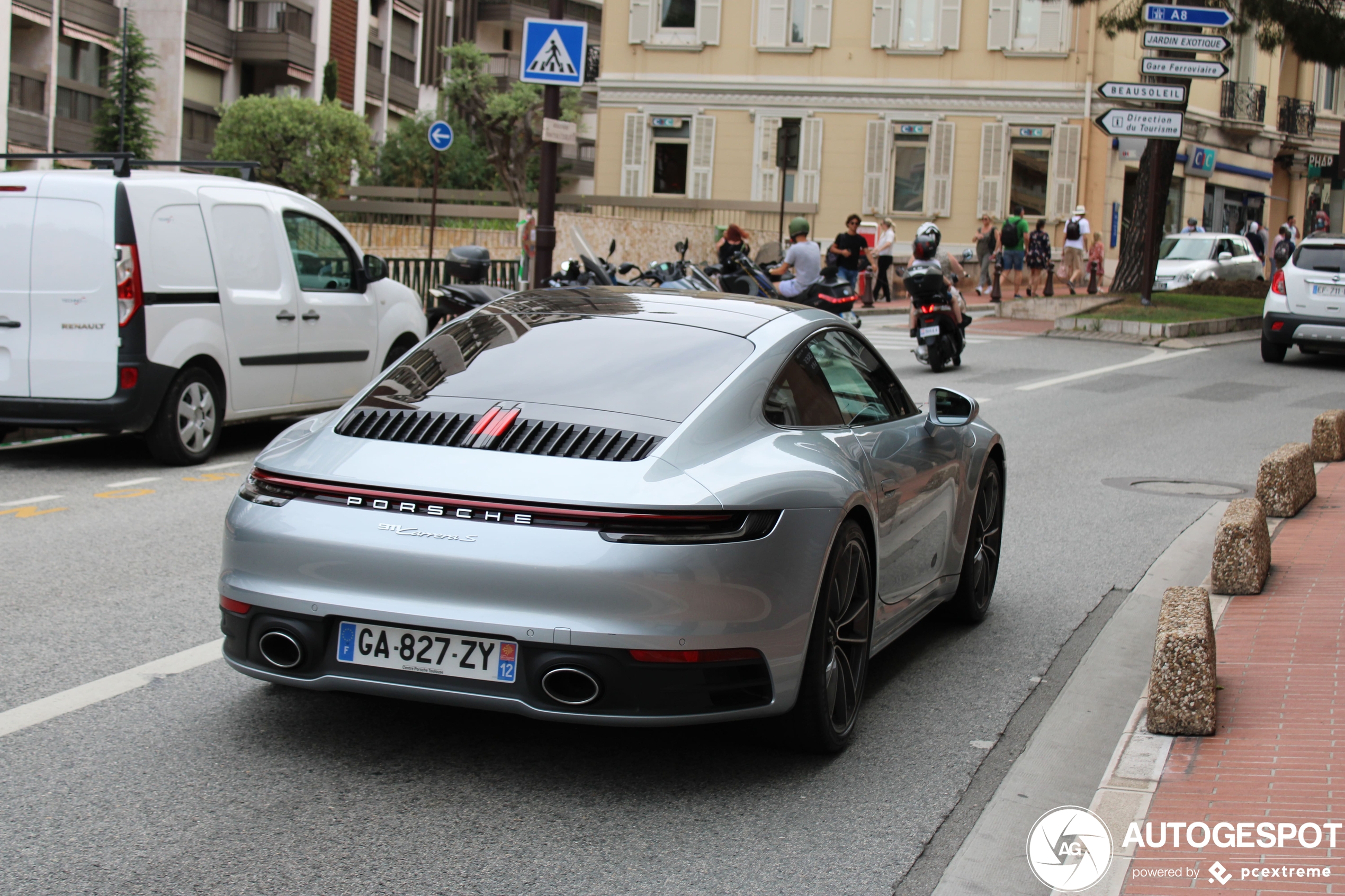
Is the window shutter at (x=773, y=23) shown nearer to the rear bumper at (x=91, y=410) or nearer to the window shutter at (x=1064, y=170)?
the window shutter at (x=1064, y=170)

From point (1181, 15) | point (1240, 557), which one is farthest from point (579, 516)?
point (1181, 15)

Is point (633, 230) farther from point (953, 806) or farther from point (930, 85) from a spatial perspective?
point (953, 806)

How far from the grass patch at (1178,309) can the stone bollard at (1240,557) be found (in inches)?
698

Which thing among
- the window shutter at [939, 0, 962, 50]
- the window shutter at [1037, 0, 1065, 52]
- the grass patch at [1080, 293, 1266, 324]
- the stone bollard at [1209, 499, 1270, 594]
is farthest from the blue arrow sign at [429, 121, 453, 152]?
the window shutter at [1037, 0, 1065, 52]

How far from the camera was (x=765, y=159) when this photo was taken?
4219cm

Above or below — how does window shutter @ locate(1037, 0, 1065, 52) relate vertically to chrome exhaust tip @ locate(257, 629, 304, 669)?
above

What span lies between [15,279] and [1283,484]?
777 cm

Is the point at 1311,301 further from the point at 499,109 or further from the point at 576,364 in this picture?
the point at 499,109

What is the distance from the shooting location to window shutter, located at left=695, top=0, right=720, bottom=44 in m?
41.8

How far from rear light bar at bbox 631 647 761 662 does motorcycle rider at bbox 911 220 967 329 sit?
48.0ft

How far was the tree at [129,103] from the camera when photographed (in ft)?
140

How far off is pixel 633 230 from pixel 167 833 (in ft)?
108

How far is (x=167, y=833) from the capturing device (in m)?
3.98

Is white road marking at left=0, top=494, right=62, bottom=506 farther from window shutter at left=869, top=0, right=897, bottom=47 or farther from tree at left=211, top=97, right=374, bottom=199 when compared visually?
tree at left=211, top=97, right=374, bottom=199
